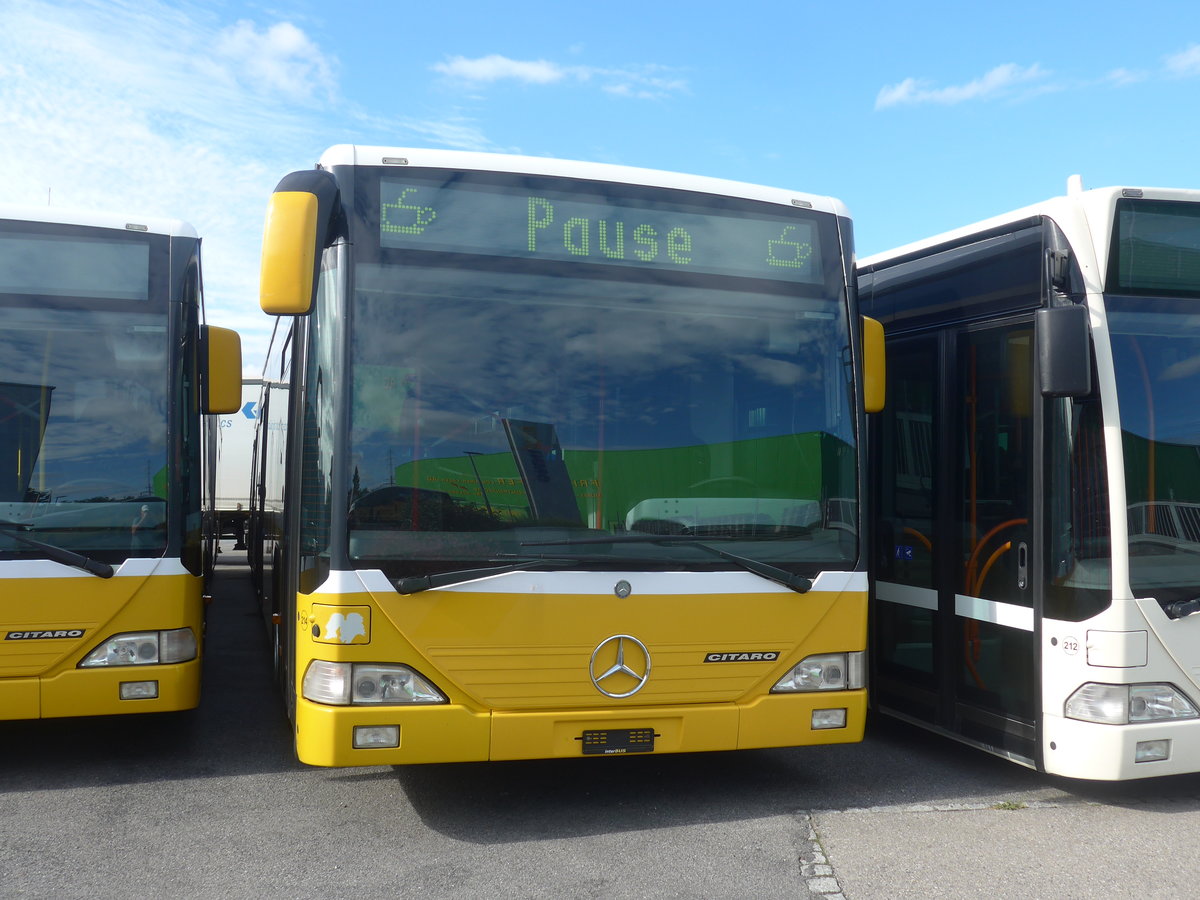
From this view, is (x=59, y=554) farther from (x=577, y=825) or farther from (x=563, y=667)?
(x=577, y=825)

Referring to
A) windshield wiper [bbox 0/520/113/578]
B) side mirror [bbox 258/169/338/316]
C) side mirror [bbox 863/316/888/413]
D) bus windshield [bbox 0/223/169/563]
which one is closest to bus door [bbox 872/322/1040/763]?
side mirror [bbox 863/316/888/413]

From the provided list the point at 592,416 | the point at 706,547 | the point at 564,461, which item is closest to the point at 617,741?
the point at 706,547

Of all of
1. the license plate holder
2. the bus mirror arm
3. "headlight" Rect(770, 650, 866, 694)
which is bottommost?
the license plate holder

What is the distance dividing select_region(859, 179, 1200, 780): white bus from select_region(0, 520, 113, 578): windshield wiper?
4341mm

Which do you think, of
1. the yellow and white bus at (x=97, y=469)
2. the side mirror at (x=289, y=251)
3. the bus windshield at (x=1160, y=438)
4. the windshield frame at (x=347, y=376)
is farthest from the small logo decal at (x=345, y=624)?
the bus windshield at (x=1160, y=438)

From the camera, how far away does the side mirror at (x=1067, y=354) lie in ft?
16.4

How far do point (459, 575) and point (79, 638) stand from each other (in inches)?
85.8

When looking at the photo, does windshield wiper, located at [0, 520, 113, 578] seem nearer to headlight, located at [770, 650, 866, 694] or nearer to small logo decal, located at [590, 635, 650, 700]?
small logo decal, located at [590, 635, 650, 700]

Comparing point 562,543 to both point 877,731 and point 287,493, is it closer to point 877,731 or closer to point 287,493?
point 287,493

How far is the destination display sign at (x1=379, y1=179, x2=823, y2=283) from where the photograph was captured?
485 centimetres

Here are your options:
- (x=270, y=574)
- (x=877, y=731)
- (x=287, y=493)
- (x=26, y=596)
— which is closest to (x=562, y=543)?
(x=287, y=493)

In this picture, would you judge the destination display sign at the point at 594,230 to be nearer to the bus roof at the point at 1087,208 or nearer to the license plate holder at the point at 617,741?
the bus roof at the point at 1087,208

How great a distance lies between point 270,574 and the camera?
27.2 ft

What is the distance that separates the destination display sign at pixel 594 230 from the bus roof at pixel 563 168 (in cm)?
8
